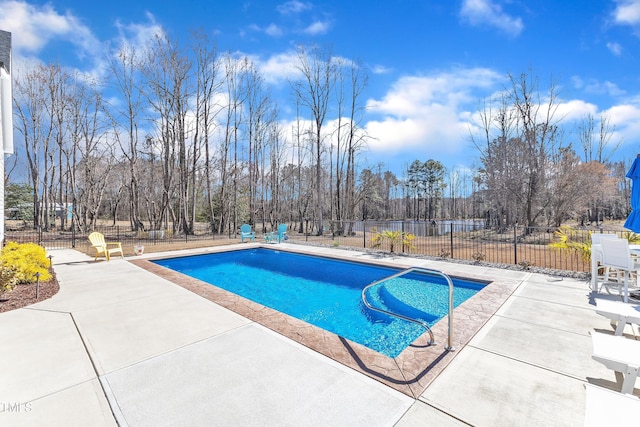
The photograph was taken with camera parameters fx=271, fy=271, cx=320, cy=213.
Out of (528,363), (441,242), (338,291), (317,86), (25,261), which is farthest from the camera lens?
(317,86)

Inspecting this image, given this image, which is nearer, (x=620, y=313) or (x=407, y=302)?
(x=620, y=313)

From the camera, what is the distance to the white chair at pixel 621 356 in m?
1.79

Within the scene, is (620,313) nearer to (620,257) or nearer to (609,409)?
(609,409)

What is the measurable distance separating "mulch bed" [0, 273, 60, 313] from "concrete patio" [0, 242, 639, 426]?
1.11 feet

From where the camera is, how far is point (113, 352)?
2697 mm

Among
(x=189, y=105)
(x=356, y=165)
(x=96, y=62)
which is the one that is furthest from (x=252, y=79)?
(x=356, y=165)

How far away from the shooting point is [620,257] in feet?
12.7

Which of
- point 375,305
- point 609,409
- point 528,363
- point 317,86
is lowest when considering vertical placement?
point 375,305

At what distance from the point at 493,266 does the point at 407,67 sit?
782 centimetres

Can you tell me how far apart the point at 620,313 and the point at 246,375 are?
11.5ft

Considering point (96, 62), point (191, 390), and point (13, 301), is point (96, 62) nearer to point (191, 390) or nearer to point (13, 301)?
point (13, 301)

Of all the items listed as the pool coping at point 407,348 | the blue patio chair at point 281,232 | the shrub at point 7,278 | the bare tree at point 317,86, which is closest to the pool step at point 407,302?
the pool coping at point 407,348

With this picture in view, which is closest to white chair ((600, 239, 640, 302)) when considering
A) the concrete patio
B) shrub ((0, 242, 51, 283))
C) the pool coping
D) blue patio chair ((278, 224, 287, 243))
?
the concrete patio

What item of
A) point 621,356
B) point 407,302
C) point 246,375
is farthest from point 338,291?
point 621,356
